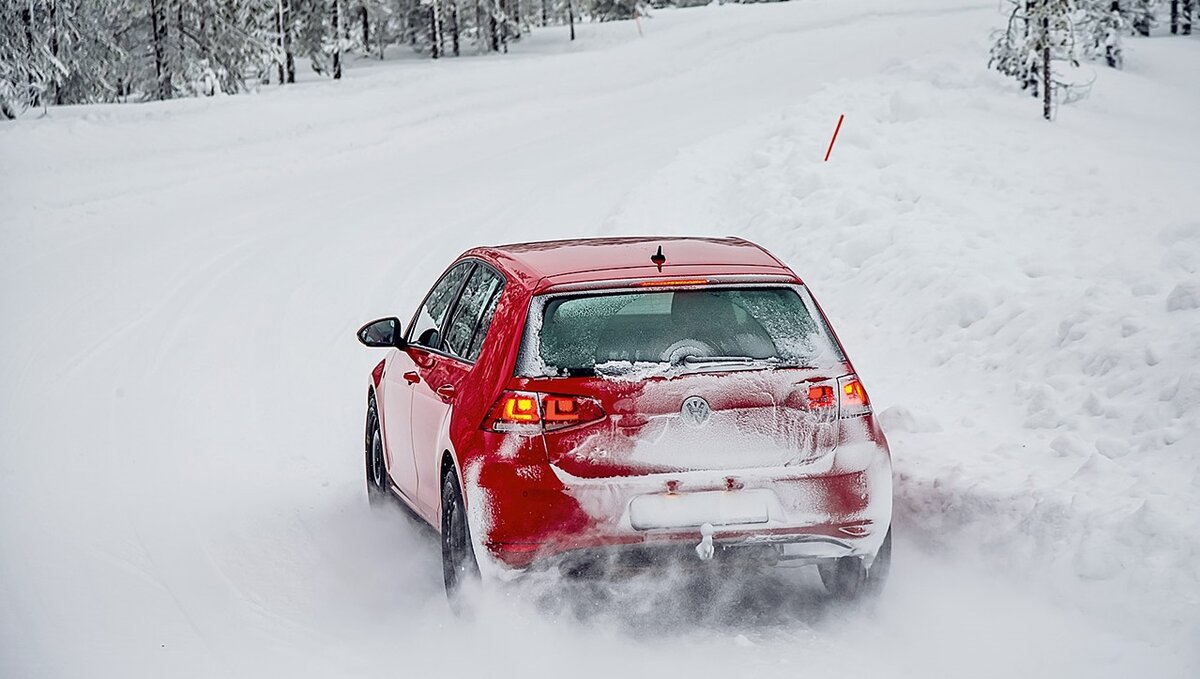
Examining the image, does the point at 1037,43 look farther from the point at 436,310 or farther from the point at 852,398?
the point at 852,398

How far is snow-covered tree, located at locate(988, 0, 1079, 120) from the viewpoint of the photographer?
82.7 feet

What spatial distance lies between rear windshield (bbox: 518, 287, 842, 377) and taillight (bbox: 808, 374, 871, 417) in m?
0.11

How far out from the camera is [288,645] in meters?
5.72

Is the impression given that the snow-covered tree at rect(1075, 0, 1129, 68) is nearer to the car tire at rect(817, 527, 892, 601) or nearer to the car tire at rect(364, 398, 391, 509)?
the car tire at rect(364, 398, 391, 509)

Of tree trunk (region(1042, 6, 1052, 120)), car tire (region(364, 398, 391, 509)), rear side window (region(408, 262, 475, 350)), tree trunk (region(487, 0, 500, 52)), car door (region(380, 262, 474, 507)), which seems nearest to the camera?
car door (region(380, 262, 474, 507))

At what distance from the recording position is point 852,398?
216 inches

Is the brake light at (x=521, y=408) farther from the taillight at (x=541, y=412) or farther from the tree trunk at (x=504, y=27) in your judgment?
the tree trunk at (x=504, y=27)

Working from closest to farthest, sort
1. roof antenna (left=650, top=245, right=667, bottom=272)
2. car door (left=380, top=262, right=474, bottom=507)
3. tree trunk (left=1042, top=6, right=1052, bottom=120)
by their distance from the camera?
roof antenna (left=650, top=245, right=667, bottom=272) < car door (left=380, top=262, right=474, bottom=507) < tree trunk (left=1042, top=6, right=1052, bottom=120)

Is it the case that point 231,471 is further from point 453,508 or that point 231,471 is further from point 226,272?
point 226,272

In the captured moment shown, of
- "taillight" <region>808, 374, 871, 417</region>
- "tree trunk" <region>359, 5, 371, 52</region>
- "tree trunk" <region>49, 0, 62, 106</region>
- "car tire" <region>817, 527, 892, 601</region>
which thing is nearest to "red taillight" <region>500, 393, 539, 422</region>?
"taillight" <region>808, 374, 871, 417</region>

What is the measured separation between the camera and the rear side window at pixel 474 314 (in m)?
6.03

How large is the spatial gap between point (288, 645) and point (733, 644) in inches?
72.2

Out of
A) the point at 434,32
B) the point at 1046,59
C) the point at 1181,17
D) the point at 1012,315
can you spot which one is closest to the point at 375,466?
the point at 1012,315

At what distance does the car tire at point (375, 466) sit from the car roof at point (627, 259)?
1.58 meters
